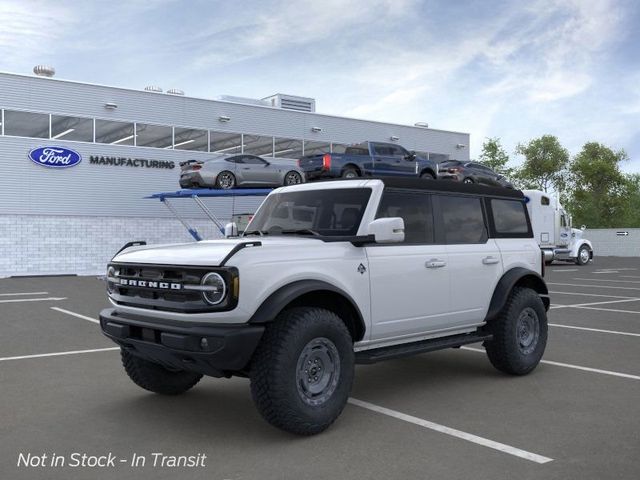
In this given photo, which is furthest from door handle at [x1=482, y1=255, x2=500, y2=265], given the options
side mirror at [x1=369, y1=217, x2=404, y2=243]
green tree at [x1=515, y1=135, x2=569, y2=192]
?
green tree at [x1=515, y1=135, x2=569, y2=192]

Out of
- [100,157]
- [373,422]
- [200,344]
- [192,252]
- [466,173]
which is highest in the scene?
[100,157]

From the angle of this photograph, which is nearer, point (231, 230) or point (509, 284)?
point (509, 284)

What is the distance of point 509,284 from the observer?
6652 mm

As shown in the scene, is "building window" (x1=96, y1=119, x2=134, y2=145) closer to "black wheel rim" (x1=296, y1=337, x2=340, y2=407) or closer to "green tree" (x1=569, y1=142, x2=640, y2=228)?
"black wheel rim" (x1=296, y1=337, x2=340, y2=407)

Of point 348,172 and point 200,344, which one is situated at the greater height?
point 348,172

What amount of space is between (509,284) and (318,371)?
2.67 m

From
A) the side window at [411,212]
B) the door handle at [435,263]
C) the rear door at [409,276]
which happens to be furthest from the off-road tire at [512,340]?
the side window at [411,212]

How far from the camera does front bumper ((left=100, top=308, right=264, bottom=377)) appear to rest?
4438mm

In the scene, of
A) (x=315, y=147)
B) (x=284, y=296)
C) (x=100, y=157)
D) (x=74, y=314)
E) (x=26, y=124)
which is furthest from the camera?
(x=315, y=147)

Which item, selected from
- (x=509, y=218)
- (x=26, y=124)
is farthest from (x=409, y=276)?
(x=26, y=124)

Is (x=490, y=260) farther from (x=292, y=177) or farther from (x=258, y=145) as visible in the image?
(x=258, y=145)

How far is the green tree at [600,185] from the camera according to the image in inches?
2657

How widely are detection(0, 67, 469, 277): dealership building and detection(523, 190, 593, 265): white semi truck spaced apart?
12.1 metres

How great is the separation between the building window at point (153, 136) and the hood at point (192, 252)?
24.8 m
